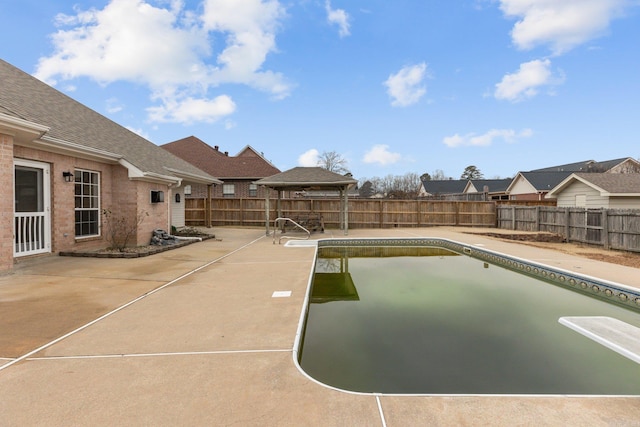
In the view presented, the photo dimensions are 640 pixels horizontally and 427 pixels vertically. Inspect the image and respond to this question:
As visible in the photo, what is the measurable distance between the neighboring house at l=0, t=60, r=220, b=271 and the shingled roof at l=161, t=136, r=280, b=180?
47.1 feet

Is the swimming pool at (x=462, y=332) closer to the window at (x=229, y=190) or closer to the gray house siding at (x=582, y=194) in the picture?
the gray house siding at (x=582, y=194)

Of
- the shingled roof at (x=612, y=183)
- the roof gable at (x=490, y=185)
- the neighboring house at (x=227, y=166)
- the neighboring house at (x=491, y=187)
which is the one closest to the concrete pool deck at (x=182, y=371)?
the shingled roof at (x=612, y=183)

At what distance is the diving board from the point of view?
3.45 m

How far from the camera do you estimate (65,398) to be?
2.47m

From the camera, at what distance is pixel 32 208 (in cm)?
787

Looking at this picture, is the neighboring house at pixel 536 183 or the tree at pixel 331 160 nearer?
the neighboring house at pixel 536 183

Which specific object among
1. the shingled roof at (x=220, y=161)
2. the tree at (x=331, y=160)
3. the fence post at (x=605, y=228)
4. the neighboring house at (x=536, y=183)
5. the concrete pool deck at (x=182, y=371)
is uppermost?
the tree at (x=331, y=160)

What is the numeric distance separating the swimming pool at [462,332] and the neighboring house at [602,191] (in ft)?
35.0

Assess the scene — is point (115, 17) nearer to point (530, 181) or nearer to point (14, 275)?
point (14, 275)

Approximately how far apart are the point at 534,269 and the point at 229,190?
73.7ft

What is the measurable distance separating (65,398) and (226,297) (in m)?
2.78

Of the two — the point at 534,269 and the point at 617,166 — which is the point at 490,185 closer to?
the point at 617,166

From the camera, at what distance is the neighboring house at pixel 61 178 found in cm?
647

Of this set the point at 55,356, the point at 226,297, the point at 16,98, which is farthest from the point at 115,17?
the point at 55,356
